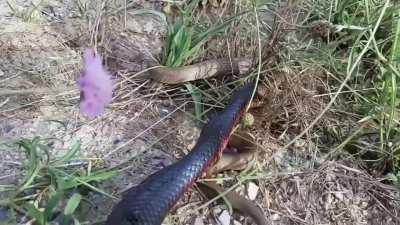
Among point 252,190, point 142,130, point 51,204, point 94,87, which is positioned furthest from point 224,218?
point 94,87

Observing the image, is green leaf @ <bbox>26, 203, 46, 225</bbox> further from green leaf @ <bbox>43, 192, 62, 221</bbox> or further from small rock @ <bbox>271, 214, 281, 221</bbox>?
small rock @ <bbox>271, 214, 281, 221</bbox>

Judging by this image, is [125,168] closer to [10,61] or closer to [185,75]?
[185,75]

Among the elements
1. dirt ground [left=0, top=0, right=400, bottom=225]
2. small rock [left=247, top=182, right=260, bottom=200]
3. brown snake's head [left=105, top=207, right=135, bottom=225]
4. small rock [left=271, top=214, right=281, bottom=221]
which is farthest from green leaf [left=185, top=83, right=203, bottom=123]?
brown snake's head [left=105, top=207, right=135, bottom=225]

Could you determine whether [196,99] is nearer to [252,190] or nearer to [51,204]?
[252,190]

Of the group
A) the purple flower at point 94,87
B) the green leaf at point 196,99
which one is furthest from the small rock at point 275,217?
the purple flower at point 94,87

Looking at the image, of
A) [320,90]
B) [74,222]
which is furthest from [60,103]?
[320,90]

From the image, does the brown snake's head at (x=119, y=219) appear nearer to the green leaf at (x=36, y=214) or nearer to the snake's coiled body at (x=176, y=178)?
the snake's coiled body at (x=176, y=178)

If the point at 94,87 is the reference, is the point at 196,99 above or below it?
below
